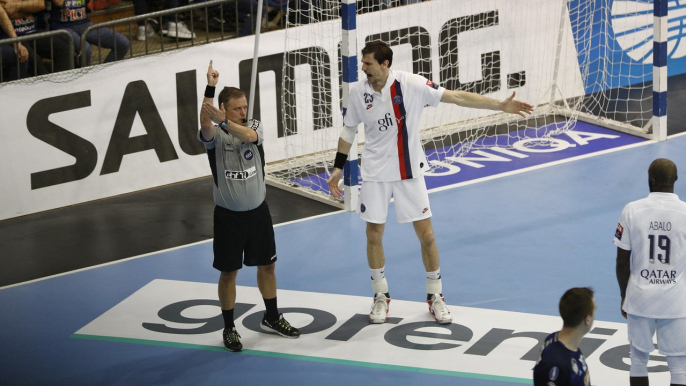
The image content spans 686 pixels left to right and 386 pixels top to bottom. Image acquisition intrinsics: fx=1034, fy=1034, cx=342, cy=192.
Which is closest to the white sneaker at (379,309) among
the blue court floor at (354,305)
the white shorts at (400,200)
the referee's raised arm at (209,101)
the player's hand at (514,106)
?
the blue court floor at (354,305)

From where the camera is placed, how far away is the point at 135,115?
11664 mm

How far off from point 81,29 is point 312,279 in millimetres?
4699

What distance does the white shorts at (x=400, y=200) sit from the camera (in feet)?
26.7

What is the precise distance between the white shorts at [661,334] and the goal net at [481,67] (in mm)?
5709

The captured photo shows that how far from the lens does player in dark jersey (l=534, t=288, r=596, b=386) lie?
483cm

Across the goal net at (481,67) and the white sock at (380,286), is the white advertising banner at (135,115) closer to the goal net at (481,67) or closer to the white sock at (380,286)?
the goal net at (481,67)

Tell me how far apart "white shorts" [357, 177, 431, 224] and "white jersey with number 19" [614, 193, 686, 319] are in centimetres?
235

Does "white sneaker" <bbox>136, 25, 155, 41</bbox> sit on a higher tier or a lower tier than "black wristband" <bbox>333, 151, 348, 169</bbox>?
higher

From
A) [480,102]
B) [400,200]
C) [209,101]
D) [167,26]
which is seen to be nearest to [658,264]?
[480,102]

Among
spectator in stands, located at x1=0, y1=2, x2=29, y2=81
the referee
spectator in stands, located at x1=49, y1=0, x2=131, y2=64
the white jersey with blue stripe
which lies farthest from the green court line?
spectator in stands, located at x1=49, y1=0, x2=131, y2=64

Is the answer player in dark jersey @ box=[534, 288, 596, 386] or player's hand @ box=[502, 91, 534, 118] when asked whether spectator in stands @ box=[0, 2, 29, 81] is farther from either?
player in dark jersey @ box=[534, 288, 596, 386]

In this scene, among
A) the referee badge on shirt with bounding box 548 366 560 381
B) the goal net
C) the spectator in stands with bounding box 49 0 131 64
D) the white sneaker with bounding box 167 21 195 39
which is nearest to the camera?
the referee badge on shirt with bounding box 548 366 560 381

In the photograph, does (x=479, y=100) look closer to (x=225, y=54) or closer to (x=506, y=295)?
(x=506, y=295)

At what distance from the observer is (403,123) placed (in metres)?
8.08
